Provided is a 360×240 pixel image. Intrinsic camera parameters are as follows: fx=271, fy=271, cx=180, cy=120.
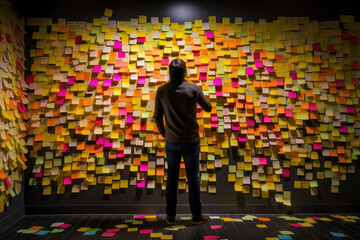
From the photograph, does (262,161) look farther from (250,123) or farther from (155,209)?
(155,209)

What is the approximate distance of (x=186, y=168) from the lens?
2.38 m

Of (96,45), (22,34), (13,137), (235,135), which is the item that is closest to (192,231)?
(235,135)

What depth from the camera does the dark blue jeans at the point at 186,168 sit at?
2314 millimetres

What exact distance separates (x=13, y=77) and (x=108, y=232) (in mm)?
1709

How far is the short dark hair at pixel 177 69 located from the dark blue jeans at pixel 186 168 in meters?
0.55

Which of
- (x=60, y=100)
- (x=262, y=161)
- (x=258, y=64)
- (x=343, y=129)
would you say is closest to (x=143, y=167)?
(x=60, y=100)

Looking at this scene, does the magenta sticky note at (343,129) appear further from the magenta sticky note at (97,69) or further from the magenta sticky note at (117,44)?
the magenta sticky note at (97,69)

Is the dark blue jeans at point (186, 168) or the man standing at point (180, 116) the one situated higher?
the man standing at point (180, 116)

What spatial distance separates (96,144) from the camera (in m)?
2.82

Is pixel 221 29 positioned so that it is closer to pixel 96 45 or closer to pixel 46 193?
pixel 96 45

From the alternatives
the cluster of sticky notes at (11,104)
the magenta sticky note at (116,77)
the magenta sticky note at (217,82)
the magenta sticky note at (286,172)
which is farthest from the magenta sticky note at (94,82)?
the magenta sticky note at (286,172)

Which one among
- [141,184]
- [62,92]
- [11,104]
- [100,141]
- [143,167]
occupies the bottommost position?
[141,184]

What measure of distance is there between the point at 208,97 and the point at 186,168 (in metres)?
0.83

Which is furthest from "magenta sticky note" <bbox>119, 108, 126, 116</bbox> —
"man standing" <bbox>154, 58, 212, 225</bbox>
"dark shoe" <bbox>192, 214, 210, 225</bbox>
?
"dark shoe" <bbox>192, 214, 210, 225</bbox>
